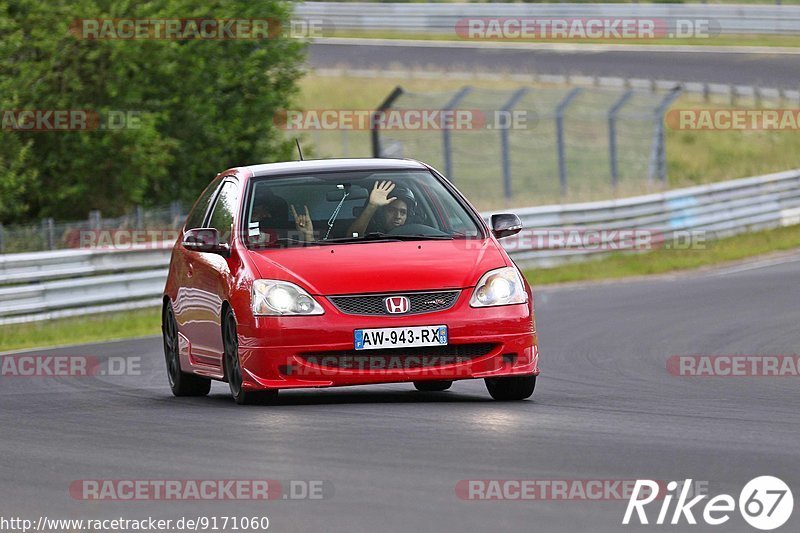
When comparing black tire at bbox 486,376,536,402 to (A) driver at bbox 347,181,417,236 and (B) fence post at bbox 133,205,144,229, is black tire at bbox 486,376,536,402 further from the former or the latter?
(B) fence post at bbox 133,205,144,229

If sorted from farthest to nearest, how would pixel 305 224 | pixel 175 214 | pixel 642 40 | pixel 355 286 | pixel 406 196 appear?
pixel 642 40 → pixel 175 214 → pixel 406 196 → pixel 305 224 → pixel 355 286

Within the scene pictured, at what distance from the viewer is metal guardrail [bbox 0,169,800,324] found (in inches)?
788

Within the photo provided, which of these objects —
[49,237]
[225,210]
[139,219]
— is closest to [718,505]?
[225,210]

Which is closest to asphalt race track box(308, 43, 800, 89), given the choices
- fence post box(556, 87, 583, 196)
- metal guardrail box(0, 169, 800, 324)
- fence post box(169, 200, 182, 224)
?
metal guardrail box(0, 169, 800, 324)

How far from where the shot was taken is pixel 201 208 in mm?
12281

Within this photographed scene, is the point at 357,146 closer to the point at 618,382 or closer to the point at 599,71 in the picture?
the point at 599,71

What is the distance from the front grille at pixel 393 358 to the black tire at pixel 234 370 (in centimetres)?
47

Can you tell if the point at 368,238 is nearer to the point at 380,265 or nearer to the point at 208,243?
the point at 380,265

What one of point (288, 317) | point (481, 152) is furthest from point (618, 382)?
point (481, 152)

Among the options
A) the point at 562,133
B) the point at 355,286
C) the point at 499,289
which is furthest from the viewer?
the point at 562,133

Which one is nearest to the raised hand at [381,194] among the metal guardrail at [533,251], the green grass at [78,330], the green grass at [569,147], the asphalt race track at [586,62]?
the green grass at [78,330]

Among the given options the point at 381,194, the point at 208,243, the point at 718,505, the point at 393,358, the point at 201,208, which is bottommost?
the point at 718,505

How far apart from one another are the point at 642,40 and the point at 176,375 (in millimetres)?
41344

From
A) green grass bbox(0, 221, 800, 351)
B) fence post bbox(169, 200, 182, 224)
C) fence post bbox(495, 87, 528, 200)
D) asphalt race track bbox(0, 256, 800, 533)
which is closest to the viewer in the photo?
asphalt race track bbox(0, 256, 800, 533)
